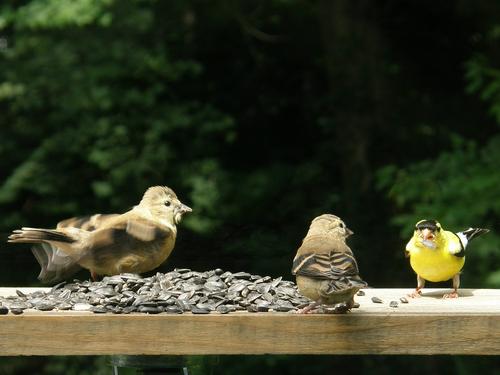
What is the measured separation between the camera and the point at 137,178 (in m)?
8.28

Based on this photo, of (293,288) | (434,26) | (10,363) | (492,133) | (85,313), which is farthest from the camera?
(434,26)

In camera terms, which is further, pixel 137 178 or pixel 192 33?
pixel 192 33

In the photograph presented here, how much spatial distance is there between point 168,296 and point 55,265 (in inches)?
26.1

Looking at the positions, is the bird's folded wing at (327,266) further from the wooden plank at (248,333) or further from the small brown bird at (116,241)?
the small brown bird at (116,241)

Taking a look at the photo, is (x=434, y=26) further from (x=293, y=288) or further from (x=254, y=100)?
(x=293, y=288)

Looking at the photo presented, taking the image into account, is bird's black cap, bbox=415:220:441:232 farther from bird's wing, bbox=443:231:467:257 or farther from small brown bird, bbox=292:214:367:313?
small brown bird, bbox=292:214:367:313

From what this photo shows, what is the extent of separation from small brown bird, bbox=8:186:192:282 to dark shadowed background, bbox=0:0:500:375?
11.9 feet

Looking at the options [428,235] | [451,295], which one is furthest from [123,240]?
[451,295]

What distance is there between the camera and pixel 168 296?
10.4 feet

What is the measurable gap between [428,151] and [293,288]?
524 cm

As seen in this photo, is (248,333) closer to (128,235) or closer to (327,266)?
(327,266)

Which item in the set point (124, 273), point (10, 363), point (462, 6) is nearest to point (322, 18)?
point (462, 6)

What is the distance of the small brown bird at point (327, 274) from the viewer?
115 inches

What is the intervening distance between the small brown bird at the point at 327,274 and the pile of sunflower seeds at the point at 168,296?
0.52ft
